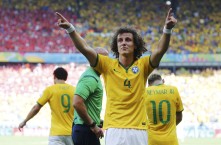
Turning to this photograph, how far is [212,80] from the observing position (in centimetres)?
3675

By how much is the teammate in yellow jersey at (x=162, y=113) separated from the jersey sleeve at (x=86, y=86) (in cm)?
231

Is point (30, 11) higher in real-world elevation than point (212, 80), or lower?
higher

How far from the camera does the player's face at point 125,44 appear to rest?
5465 mm

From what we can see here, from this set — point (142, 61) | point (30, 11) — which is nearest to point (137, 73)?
point (142, 61)

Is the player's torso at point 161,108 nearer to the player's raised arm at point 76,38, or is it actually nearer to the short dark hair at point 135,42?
the short dark hair at point 135,42

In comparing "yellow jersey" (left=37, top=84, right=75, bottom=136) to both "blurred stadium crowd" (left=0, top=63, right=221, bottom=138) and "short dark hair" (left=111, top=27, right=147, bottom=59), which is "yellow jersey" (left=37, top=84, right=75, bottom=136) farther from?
"blurred stadium crowd" (left=0, top=63, right=221, bottom=138)

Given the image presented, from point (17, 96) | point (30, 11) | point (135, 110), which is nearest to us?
point (135, 110)

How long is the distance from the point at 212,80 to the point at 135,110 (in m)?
32.0

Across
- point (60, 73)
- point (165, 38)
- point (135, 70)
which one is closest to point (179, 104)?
point (60, 73)

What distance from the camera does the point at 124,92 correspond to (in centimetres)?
540

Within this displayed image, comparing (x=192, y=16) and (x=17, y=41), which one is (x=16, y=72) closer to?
(x=17, y=41)

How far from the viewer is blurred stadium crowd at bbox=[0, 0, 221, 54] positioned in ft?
126

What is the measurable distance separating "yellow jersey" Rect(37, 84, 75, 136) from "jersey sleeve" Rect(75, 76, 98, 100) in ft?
7.94

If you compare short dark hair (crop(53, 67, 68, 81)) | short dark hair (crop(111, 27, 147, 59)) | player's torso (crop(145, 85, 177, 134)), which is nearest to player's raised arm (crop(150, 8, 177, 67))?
short dark hair (crop(111, 27, 147, 59))
